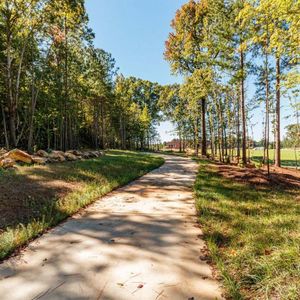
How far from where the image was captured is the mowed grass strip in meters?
4.11

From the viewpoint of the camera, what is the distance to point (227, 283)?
8.45ft

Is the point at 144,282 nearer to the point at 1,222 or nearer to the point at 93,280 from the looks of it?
the point at 93,280

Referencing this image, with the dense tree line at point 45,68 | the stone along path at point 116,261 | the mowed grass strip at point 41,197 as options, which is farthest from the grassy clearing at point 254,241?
the dense tree line at point 45,68

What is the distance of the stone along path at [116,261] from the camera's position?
2.54m

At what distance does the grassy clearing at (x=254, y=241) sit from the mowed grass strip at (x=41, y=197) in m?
2.68

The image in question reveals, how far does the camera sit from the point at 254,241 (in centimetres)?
349

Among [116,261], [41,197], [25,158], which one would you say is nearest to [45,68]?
[25,158]

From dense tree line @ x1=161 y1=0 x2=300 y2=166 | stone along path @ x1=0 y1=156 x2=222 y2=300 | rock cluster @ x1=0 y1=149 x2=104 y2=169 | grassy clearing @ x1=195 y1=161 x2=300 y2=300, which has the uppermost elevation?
dense tree line @ x1=161 y1=0 x2=300 y2=166

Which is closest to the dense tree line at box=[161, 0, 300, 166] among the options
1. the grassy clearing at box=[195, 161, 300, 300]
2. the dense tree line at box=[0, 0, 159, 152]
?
the grassy clearing at box=[195, 161, 300, 300]

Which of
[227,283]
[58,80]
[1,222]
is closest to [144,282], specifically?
[227,283]

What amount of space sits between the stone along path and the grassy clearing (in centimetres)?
24

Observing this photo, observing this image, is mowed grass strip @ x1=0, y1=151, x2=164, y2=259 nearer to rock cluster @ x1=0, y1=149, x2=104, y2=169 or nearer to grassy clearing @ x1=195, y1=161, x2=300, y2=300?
rock cluster @ x1=0, y1=149, x2=104, y2=169

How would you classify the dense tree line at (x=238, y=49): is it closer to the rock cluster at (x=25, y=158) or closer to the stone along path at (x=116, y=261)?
the stone along path at (x=116, y=261)

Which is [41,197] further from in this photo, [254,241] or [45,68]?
[45,68]
